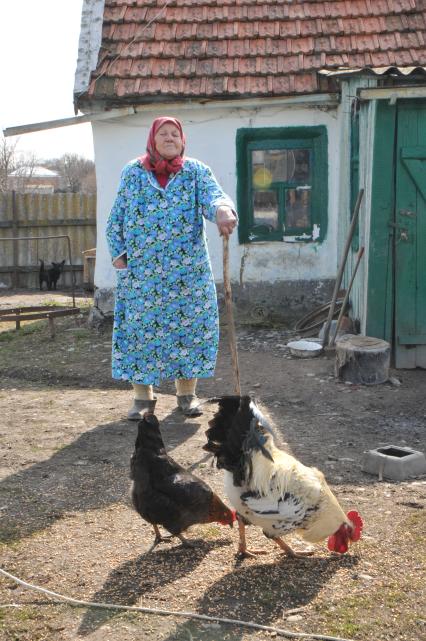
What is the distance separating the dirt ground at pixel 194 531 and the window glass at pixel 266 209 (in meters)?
3.20

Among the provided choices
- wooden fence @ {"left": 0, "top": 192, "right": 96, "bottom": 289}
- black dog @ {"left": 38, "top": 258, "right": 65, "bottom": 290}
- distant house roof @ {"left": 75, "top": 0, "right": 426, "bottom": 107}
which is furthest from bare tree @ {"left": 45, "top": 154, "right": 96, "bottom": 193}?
distant house roof @ {"left": 75, "top": 0, "right": 426, "bottom": 107}

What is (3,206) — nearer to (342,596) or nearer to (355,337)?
(355,337)

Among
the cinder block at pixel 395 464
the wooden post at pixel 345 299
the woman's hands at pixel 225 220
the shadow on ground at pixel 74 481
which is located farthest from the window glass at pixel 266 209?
the cinder block at pixel 395 464

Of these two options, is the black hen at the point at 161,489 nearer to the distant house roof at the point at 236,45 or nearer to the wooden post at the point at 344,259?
the wooden post at the point at 344,259

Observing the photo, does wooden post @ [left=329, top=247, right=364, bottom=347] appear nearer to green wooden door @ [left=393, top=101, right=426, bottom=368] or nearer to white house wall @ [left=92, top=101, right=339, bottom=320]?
green wooden door @ [left=393, top=101, right=426, bottom=368]

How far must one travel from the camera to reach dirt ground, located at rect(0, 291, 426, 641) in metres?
3.50

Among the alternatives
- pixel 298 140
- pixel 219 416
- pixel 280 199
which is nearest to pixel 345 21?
pixel 298 140

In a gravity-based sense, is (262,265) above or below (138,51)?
below

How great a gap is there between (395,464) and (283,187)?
6.12 meters

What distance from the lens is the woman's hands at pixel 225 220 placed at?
16.8 ft

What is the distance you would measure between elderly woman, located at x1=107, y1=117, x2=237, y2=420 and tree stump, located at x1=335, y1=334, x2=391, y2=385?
1.72 meters

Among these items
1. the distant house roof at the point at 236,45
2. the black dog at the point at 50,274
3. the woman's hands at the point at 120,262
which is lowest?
the black dog at the point at 50,274

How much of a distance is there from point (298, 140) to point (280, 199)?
0.78m

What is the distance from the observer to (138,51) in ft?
34.2
